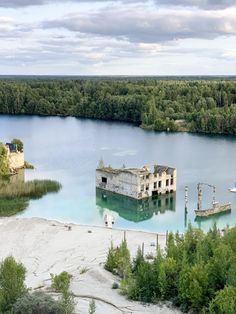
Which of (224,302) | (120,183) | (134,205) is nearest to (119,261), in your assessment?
(224,302)

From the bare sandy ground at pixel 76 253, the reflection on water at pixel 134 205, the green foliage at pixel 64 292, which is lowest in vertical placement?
the reflection on water at pixel 134 205

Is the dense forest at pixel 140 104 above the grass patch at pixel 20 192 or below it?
above

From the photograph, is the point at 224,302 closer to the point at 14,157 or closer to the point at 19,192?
the point at 19,192

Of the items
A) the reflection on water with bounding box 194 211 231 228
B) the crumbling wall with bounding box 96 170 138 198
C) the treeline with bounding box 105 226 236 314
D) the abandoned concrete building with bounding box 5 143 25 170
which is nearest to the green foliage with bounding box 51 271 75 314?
the treeline with bounding box 105 226 236 314

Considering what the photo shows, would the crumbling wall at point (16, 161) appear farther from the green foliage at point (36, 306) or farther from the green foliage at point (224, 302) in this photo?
the green foliage at point (224, 302)

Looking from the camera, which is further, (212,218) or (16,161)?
(16,161)

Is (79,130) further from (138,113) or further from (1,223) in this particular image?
(1,223)

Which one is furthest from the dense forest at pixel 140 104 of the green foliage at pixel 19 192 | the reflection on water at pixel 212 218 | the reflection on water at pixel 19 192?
→ the reflection on water at pixel 212 218
